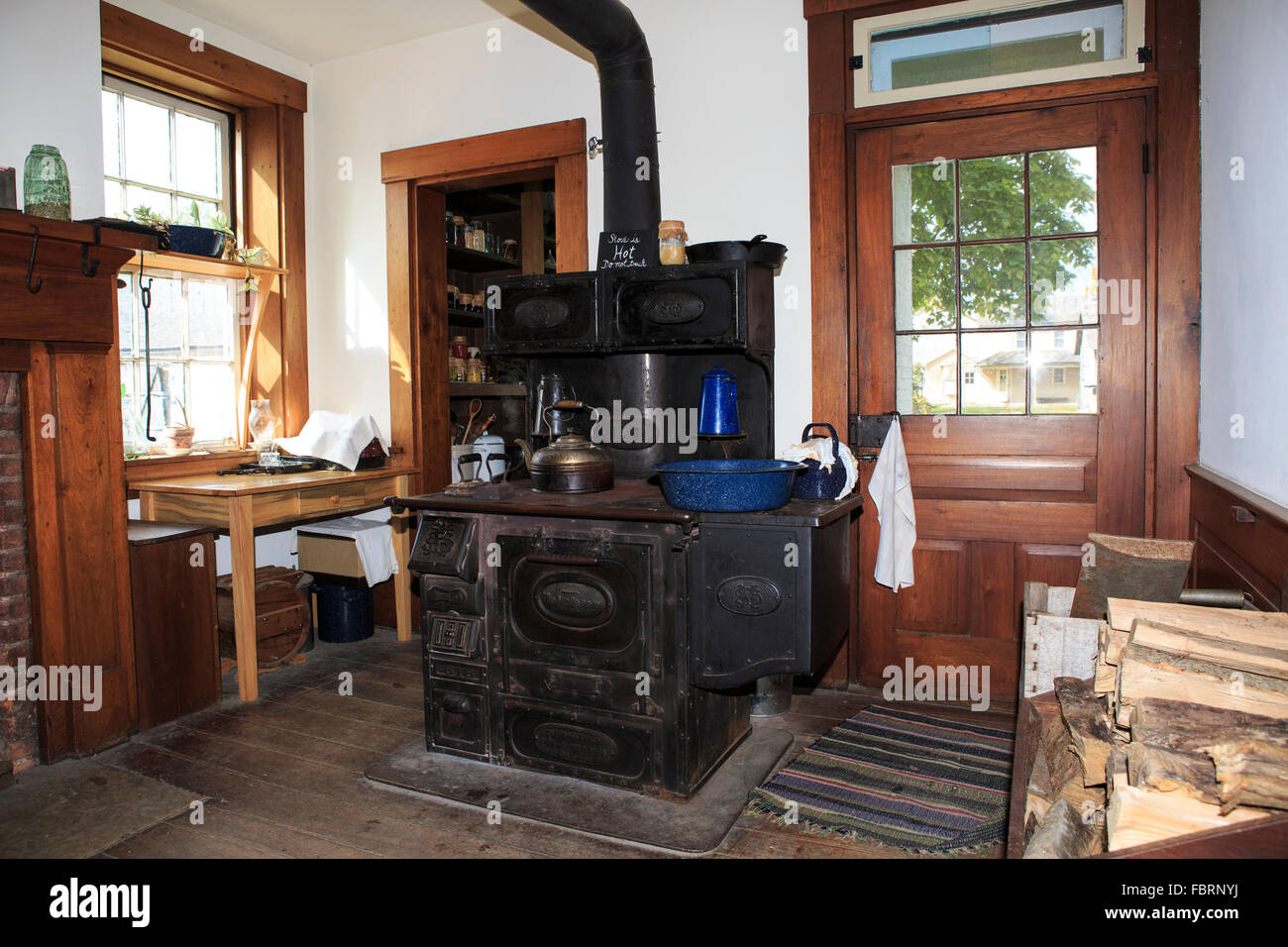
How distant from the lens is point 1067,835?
1.08m

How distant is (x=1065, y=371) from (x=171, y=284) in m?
3.88

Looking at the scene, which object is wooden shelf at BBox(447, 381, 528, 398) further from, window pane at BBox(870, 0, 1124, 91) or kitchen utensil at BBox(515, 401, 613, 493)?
window pane at BBox(870, 0, 1124, 91)

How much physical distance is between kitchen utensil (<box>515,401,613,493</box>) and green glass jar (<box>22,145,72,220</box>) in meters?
1.77

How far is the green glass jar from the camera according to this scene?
2770 mm

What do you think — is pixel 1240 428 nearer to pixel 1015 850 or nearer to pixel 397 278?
pixel 1015 850

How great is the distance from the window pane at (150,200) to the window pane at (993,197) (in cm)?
340

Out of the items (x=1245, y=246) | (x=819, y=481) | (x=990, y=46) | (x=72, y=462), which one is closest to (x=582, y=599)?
(x=819, y=481)

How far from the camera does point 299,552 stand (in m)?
4.32

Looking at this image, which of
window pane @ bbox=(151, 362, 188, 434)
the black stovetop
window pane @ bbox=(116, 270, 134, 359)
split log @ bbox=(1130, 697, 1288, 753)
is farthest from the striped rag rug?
window pane @ bbox=(116, 270, 134, 359)

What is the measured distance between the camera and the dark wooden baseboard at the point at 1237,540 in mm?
1706

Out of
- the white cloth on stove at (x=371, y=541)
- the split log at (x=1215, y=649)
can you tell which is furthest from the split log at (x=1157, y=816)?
the white cloth on stove at (x=371, y=541)

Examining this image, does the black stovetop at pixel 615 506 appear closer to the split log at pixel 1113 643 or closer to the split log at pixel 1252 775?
the split log at pixel 1113 643

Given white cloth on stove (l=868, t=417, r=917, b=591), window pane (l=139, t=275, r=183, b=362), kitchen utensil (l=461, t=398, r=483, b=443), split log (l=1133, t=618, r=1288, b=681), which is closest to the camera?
split log (l=1133, t=618, r=1288, b=681)
